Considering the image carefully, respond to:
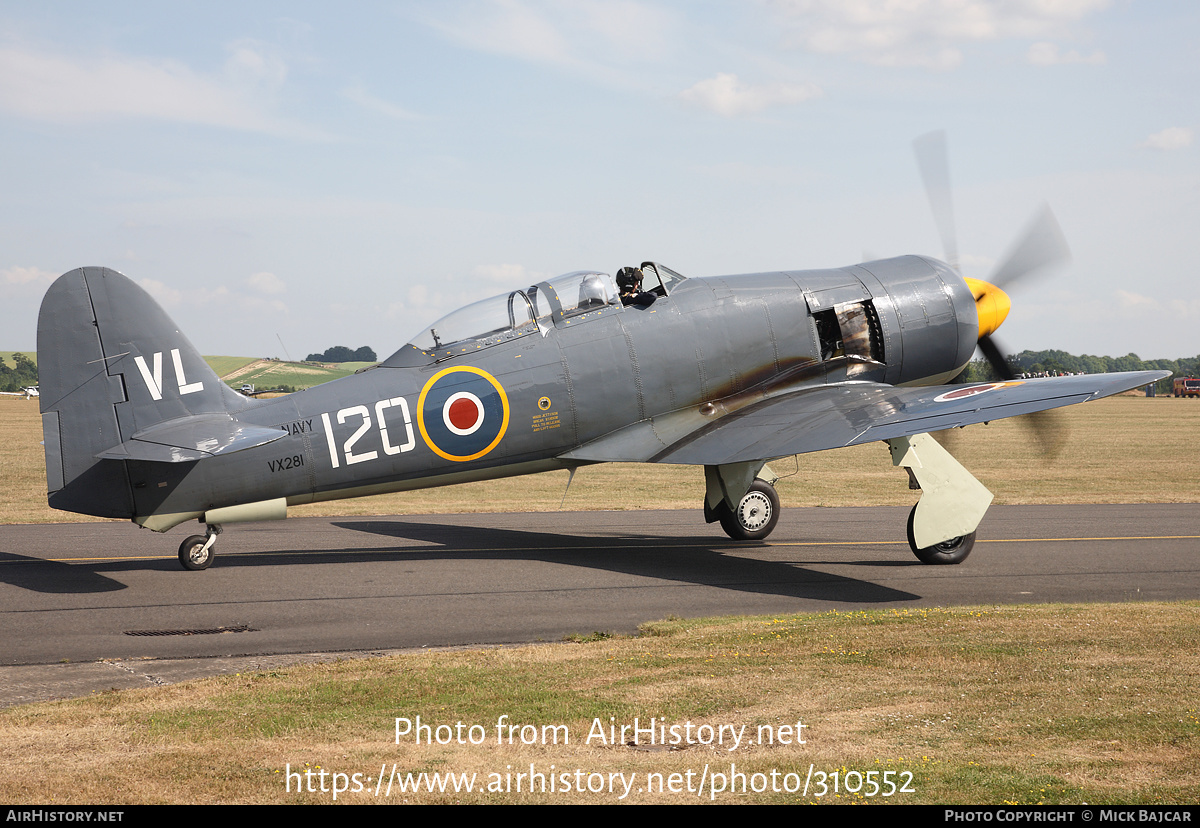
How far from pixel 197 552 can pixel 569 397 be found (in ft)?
Result: 15.4

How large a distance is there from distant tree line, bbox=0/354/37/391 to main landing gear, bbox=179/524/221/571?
138371 mm

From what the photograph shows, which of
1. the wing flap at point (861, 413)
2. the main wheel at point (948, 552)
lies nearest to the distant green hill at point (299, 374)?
the wing flap at point (861, 413)

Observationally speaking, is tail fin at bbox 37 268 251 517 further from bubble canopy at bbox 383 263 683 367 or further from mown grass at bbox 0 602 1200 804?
mown grass at bbox 0 602 1200 804

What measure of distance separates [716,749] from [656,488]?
17666mm

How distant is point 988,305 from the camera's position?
14.4 m

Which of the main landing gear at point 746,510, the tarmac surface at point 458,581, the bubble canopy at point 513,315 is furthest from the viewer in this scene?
the main landing gear at point 746,510

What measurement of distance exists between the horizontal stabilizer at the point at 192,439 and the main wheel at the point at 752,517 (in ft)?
21.0

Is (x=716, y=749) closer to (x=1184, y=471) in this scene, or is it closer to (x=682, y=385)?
(x=682, y=385)

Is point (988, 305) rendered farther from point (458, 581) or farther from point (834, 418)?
point (458, 581)

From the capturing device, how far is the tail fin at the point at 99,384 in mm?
10172

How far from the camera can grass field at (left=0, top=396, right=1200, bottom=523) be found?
19.2 meters

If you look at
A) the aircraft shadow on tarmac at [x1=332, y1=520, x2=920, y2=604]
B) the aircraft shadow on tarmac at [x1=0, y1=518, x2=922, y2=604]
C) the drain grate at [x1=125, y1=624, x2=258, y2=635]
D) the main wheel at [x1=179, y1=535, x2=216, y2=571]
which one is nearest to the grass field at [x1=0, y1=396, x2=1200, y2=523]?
the aircraft shadow on tarmac at [x1=332, y1=520, x2=920, y2=604]

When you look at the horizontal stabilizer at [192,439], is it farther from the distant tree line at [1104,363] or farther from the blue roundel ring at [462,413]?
the distant tree line at [1104,363]

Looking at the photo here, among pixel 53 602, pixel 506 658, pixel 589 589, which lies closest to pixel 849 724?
pixel 506 658
